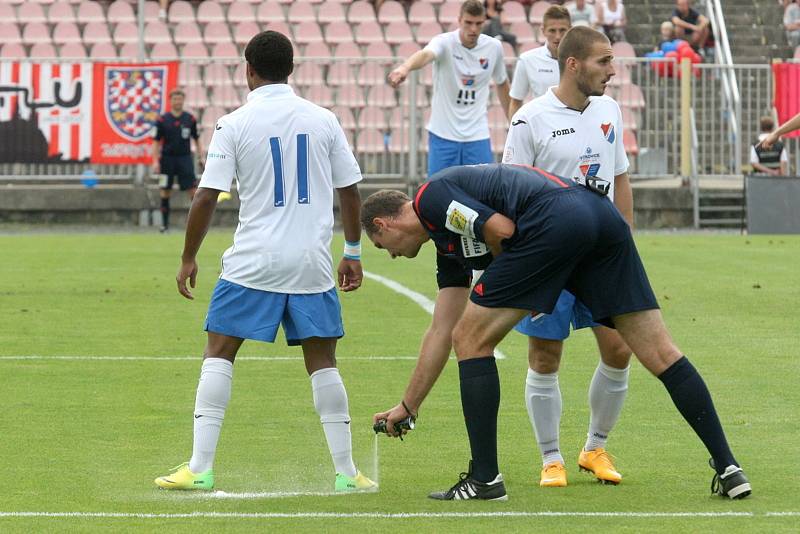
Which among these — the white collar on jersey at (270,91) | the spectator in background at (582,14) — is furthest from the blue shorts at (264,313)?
the spectator in background at (582,14)

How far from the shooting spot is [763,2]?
3158 centimetres

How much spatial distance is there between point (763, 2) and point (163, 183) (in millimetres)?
13938

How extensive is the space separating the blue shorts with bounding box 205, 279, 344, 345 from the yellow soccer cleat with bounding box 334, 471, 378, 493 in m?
0.59

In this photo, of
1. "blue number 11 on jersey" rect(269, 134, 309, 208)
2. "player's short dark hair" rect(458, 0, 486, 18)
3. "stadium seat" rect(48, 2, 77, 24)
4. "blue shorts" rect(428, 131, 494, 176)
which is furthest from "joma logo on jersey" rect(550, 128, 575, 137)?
"stadium seat" rect(48, 2, 77, 24)

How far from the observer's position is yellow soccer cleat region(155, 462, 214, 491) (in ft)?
20.5

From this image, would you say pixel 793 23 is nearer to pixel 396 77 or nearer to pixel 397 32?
pixel 397 32

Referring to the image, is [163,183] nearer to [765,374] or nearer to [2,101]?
[2,101]

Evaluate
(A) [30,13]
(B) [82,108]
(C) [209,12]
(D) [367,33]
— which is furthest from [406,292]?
(A) [30,13]

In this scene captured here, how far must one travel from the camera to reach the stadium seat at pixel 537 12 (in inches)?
1164

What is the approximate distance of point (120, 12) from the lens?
3030 centimetres

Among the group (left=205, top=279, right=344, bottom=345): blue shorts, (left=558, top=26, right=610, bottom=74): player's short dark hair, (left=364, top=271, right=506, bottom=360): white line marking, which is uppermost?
(left=558, top=26, right=610, bottom=74): player's short dark hair

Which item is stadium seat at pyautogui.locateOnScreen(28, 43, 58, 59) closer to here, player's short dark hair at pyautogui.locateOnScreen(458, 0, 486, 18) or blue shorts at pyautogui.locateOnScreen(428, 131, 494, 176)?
blue shorts at pyautogui.locateOnScreen(428, 131, 494, 176)

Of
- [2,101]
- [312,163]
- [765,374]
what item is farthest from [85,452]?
[2,101]

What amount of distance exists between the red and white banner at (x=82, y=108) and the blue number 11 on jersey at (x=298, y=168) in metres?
19.4
